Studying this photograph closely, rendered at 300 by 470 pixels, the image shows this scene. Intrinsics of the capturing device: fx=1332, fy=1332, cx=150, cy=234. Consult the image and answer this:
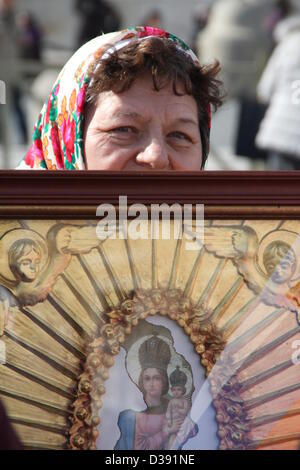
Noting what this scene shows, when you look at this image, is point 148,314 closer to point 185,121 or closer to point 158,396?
point 158,396

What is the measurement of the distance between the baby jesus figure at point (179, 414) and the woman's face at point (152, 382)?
25mm

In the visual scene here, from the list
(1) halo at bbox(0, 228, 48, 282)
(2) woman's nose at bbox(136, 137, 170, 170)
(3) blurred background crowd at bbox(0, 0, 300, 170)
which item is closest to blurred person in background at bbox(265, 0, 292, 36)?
(3) blurred background crowd at bbox(0, 0, 300, 170)

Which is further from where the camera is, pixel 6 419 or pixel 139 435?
pixel 139 435

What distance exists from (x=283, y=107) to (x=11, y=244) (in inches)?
185

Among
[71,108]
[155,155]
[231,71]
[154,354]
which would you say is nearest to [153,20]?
[231,71]

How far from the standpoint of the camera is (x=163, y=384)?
2764mm

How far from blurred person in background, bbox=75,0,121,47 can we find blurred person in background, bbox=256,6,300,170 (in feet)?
8.49

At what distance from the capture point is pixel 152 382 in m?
2.77

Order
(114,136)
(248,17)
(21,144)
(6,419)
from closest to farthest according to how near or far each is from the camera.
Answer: (6,419), (114,136), (21,144), (248,17)

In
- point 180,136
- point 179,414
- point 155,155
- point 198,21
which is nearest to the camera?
point 179,414

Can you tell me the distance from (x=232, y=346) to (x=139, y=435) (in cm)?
27

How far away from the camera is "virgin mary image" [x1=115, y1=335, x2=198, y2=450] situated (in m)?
2.70
